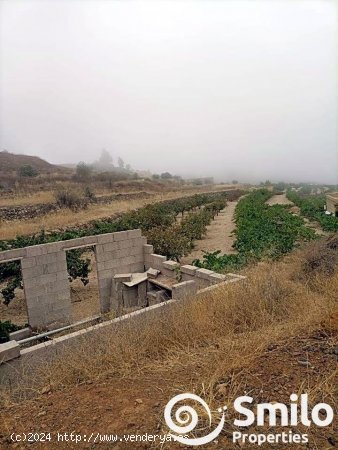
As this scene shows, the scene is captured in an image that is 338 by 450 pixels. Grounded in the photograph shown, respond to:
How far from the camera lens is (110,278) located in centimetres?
897

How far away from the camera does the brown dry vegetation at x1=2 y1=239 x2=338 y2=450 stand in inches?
111

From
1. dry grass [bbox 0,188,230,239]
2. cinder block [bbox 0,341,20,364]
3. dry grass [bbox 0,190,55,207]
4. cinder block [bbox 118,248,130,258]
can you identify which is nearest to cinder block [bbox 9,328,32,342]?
cinder block [bbox 118,248,130,258]

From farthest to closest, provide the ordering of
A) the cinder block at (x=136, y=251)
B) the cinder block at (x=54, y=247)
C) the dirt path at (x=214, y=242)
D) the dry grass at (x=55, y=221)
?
the dry grass at (x=55, y=221) → the dirt path at (x=214, y=242) → the cinder block at (x=136, y=251) → the cinder block at (x=54, y=247)

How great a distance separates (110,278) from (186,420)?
21.5 ft

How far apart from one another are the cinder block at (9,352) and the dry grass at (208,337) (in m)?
0.41

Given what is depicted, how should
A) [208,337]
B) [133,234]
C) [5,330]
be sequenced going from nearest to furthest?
[208,337] < [5,330] < [133,234]

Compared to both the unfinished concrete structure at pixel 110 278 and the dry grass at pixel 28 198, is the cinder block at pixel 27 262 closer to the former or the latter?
the unfinished concrete structure at pixel 110 278

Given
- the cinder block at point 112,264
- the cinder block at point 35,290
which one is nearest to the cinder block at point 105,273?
the cinder block at point 112,264

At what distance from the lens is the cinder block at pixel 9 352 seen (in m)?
4.35

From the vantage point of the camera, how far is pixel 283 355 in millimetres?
3422

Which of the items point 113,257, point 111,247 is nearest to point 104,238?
point 111,247

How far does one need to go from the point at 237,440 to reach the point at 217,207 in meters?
30.4

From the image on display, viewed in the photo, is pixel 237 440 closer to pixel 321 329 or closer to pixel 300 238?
pixel 321 329

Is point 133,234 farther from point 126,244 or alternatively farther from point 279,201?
point 279,201
